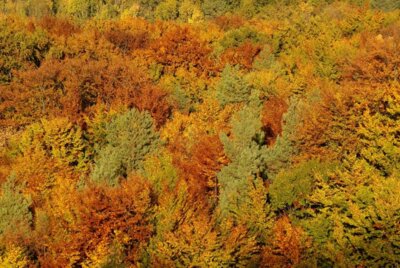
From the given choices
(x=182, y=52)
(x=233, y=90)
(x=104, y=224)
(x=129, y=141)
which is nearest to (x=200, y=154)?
(x=129, y=141)

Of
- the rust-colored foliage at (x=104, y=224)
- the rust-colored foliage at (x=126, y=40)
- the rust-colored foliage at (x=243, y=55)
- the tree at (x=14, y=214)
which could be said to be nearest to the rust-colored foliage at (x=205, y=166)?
the rust-colored foliage at (x=104, y=224)

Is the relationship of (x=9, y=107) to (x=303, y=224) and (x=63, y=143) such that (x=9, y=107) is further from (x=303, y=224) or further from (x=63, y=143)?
(x=303, y=224)

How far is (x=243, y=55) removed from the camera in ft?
280

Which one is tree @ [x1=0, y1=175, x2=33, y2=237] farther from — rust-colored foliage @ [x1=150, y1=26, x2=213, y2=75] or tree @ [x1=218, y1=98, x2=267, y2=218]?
A: rust-colored foliage @ [x1=150, y1=26, x2=213, y2=75]

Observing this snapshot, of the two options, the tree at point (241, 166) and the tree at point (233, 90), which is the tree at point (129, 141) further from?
the tree at point (233, 90)

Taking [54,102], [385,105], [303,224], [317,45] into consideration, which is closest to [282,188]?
[303,224]

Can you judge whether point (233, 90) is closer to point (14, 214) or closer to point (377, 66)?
point (377, 66)

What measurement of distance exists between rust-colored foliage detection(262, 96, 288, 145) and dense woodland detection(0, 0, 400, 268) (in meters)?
0.27

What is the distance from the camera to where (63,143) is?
178ft

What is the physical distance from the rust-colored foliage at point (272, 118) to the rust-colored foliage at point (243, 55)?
22.1 m

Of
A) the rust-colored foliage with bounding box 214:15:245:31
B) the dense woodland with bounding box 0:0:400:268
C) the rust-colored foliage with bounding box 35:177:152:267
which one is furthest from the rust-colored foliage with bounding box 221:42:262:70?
the rust-colored foliage with bounding box 35:177:152:267

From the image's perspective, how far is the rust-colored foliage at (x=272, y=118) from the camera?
52.9 m

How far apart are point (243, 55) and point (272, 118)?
32.1m

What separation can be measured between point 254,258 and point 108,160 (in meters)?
17.2
